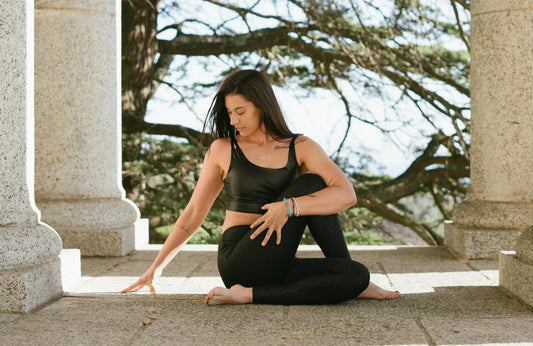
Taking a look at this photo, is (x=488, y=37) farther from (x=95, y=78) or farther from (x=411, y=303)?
(x=95, y=78)

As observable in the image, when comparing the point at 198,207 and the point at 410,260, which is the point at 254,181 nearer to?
the point at 198,207

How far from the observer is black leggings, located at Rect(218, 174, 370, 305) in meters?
4.36

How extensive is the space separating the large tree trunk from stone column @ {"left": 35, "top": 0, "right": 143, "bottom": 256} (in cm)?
469

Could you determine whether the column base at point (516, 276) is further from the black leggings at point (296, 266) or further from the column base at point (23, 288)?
the column base at point (23, 288)

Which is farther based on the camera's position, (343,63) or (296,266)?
(343,63)

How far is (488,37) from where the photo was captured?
6.70 metres

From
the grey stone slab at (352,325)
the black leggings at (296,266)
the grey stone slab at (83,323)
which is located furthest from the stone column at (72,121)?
the grey stone slab at (352,325)

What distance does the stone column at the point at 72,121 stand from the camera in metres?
6.77

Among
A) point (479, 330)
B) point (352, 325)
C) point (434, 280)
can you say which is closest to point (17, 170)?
point (352, 325)

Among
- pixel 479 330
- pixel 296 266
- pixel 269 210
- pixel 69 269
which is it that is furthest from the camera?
pixel 69 269

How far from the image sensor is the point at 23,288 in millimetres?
4305

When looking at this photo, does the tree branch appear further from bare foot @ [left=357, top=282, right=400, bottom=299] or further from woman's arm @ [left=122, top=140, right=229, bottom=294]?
bare foot @ [left=357, top=282, right=400, bottom=299]

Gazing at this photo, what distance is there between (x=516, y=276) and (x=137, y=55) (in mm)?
8262

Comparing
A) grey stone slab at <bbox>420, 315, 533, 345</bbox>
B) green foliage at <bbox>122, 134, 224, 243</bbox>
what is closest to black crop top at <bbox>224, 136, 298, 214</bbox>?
grey stone slab at <bbox>420, 315, 533, 345</bbox>
